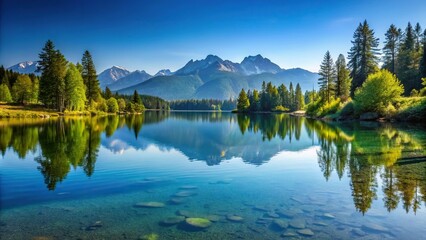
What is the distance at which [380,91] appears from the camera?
6091cm

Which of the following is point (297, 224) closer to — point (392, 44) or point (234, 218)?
point (234, 218)

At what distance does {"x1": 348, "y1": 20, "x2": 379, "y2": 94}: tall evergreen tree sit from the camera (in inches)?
3056

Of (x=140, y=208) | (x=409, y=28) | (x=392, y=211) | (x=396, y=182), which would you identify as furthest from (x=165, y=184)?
(x=409, y=28)

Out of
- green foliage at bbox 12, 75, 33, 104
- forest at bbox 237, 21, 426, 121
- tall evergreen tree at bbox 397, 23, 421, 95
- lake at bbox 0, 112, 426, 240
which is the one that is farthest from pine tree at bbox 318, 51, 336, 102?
green foliage at bbox 12, 75, 33, 104

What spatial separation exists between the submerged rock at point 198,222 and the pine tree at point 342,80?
78.0m

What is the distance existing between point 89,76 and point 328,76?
78618 mm

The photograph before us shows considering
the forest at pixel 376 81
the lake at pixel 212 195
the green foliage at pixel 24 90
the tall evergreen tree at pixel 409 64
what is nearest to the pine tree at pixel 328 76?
the forest at pixel 376 81

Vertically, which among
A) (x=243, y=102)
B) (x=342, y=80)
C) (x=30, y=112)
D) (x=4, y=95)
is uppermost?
(x=342, y=80)

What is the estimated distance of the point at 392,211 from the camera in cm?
1095

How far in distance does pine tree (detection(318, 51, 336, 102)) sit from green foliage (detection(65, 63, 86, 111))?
69521 mm

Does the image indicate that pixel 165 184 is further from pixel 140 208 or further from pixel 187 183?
pixel 140 208

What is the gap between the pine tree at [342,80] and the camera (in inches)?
3246

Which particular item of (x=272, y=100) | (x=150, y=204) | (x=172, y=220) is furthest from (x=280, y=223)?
(x=272, y=100)

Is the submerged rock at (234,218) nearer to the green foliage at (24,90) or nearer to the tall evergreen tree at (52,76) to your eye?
the tall evergreen tree at (52,76)
